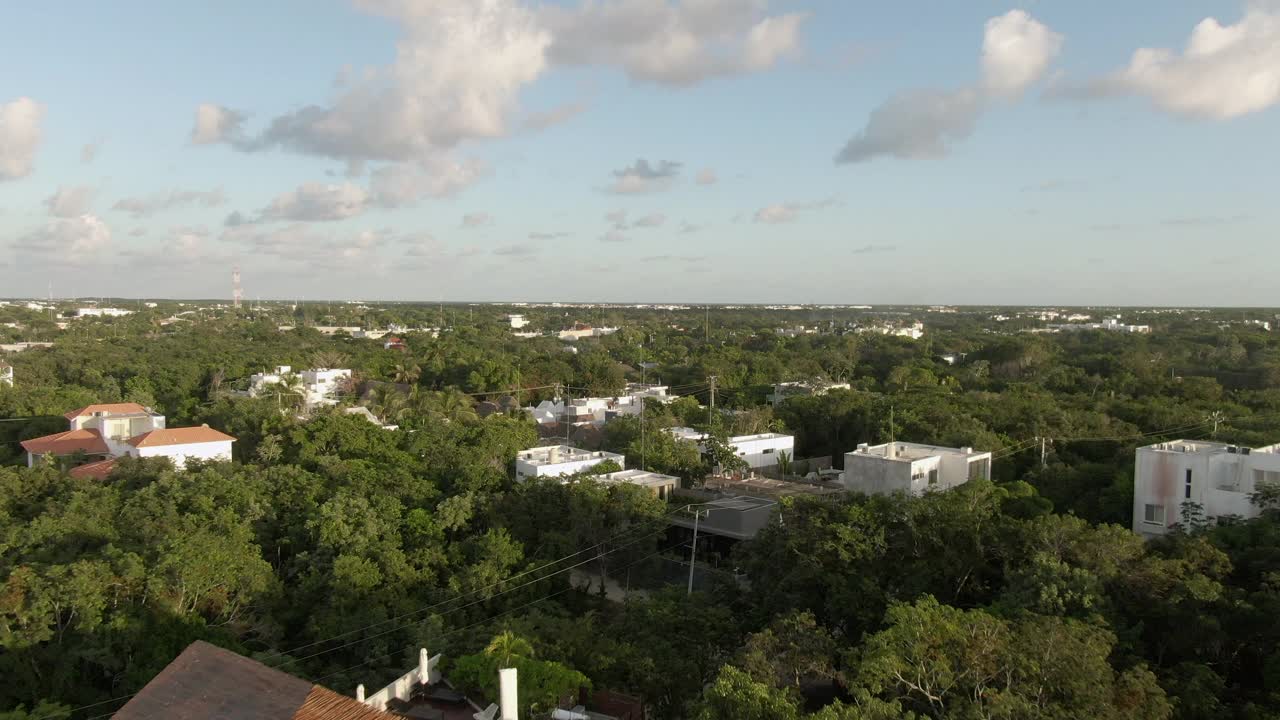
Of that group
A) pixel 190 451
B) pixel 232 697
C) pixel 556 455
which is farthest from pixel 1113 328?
pixel 232 697

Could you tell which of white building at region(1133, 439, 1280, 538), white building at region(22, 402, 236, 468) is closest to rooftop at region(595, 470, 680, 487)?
white building at region(1133, 439, 1280, 538)

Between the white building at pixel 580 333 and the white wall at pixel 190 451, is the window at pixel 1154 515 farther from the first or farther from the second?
the white building at pixel 580 333

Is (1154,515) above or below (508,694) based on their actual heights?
below

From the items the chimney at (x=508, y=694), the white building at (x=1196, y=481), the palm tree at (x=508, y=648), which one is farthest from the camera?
the white building at (x=1196, y=481)

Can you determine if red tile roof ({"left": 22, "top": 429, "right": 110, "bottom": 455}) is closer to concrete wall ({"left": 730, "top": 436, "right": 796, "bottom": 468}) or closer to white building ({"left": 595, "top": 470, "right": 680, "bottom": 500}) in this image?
white building ({"left": 595, "top": 470, "right": 680, "bottom": 500})

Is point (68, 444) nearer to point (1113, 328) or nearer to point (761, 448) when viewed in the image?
point (761, 448)

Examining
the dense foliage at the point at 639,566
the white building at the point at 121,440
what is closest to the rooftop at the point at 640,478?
the dense foliage at the point at 639,566
